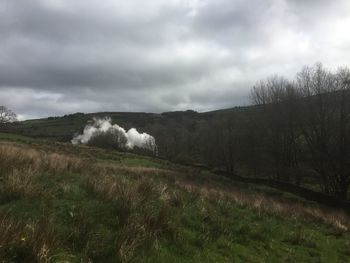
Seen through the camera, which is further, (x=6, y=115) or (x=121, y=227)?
(x=6, y=115)

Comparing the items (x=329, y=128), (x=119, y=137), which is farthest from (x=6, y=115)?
(x=329, y=128)

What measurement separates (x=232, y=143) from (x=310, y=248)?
210 feet

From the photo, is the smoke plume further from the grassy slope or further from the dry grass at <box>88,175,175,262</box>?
the dry grass at <box>88,175,175,262</box>

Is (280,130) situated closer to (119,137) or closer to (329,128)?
(329,128)

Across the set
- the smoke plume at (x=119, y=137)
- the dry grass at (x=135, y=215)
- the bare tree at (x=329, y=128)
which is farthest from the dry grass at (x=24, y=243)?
the smoke plume at (x=119, y=137)

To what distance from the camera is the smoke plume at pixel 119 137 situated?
94.1 m

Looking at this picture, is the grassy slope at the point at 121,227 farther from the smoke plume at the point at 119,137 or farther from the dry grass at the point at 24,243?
the smoke plume at the point at 119,137

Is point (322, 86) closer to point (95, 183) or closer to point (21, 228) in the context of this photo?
point (95, 183)

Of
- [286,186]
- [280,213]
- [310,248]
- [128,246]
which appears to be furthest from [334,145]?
[128,246]

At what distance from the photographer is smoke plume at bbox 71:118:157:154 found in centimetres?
9406

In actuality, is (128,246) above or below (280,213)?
above

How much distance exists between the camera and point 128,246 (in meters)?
6.94

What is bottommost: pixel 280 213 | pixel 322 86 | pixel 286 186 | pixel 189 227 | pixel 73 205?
pixel 286 186

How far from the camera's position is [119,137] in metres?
93.9
